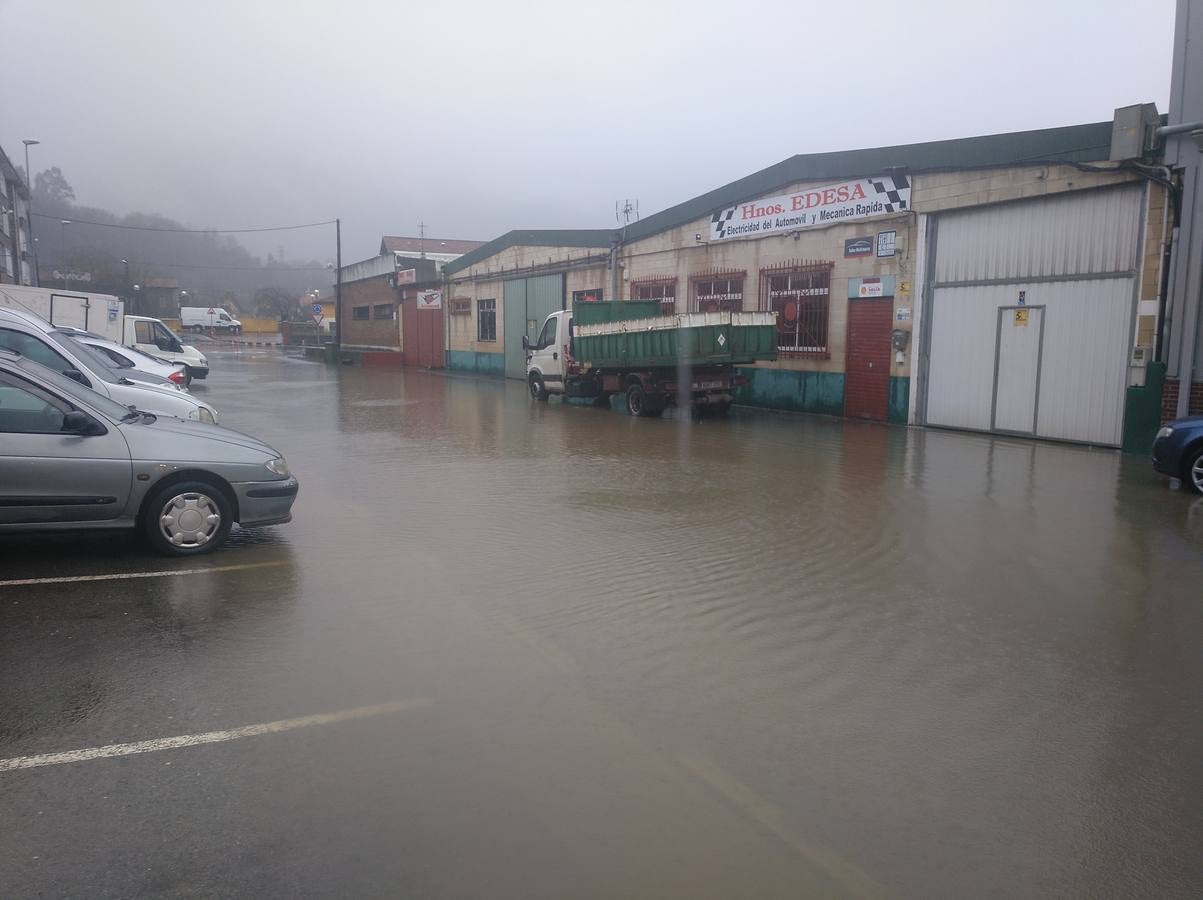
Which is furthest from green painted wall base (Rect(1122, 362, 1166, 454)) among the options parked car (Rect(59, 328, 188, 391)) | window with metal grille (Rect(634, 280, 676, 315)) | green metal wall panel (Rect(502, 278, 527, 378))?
green metal wall panel (Rect(502, 278, 527, 378))

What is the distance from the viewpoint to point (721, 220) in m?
23.4

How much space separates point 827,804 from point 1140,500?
8.62 metres

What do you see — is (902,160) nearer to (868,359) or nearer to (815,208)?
(815,208)

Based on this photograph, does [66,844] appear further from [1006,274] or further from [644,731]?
[1006,274]

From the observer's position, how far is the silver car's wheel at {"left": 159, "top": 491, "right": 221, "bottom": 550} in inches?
278

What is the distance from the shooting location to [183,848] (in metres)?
3.24

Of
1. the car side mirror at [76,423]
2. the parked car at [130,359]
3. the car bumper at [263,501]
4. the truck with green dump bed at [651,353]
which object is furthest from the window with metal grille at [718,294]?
the car side mirror at [76,423]

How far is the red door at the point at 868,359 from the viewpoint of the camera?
19.2 meters

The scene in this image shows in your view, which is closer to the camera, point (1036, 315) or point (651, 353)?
point (1036, 315)

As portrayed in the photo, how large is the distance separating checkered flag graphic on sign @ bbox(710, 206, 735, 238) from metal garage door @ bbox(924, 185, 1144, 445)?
6.30 m

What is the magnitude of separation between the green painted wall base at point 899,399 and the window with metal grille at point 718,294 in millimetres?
4955

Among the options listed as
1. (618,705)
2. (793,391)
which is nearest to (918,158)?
(793,391)

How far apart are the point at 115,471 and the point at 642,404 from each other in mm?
13673

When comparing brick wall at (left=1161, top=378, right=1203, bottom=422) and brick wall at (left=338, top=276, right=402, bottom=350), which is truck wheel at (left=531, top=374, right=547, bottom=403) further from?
brick wall at (left=338, top=276, right=402, bottom=350)
